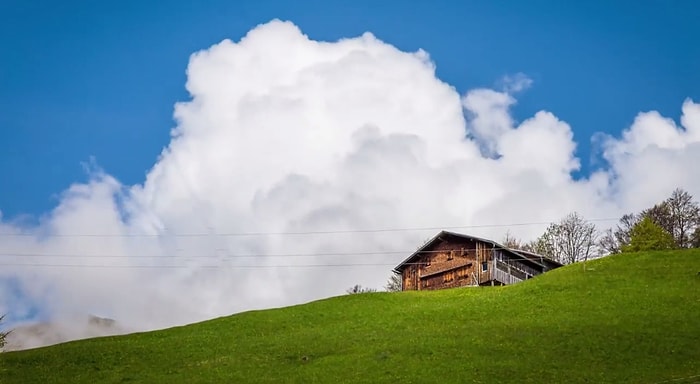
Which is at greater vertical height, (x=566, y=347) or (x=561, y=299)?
(x=561, y=299)

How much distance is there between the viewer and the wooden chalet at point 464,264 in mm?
88250

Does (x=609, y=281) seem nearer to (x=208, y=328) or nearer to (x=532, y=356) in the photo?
(x=532, y=356)

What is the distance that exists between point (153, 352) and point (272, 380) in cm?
1409

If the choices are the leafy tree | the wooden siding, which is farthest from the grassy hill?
the leafy tree

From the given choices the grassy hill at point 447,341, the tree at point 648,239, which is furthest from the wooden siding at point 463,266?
the grassy hill at point 447,341

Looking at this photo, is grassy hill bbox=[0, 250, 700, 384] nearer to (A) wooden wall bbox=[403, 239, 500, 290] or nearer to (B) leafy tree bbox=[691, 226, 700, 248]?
(A) wooden wall bbox=[403, 239, 500, 290]

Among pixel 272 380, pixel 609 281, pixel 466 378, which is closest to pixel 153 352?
pixel 272 380

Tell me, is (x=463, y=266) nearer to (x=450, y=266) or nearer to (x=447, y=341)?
(x=450, y=266)

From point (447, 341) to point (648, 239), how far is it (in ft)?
167

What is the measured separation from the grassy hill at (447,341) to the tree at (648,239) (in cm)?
2040

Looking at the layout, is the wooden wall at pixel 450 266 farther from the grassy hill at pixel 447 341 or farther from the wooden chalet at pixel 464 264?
the grassy hill at pixel 447 341

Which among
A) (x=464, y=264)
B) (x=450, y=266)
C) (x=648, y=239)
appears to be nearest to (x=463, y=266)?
(x=464, y=264)

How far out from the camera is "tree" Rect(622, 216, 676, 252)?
94906mm

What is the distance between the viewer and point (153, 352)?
58.6 metres
